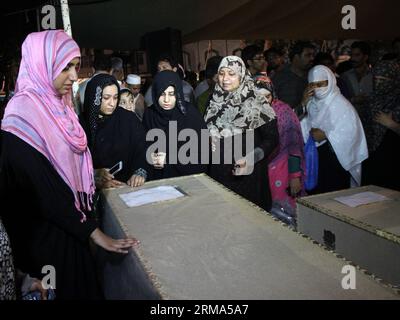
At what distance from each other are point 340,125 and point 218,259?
2.02 meters

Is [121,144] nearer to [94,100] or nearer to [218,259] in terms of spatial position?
[94,100]

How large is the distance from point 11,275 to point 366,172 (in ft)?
8.50

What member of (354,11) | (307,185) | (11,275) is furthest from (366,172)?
(354,11)

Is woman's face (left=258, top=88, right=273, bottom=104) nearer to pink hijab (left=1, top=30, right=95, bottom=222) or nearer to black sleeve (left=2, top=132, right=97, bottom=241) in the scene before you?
pink hijab (left=1, top=30, right=95, bottom=222)

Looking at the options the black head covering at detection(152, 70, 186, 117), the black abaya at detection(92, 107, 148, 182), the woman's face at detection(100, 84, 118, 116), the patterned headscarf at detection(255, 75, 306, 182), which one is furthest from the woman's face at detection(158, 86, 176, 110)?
the patterned headscarf at detection(255, 75, 306, 182)

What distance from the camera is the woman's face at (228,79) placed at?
2506mm

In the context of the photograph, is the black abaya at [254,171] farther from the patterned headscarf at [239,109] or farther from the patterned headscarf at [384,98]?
the patterned headscarf at [384,98]

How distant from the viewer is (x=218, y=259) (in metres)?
1.11

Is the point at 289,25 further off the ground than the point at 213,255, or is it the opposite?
the point at 289,25

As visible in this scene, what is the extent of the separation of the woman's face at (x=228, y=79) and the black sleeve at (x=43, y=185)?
1.43 meters

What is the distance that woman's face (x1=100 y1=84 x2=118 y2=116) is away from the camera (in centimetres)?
205
